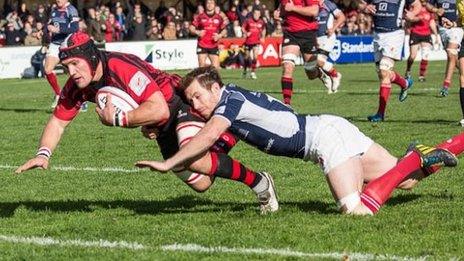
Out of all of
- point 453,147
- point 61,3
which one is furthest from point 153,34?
point 453,147

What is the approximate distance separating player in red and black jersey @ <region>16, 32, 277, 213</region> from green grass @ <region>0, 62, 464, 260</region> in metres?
0.31

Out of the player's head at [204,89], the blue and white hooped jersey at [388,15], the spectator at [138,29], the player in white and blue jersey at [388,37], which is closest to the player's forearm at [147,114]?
the player's head at [204,89]

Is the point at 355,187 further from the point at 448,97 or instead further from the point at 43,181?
the point at 448,97

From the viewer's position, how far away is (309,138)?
25.5ft

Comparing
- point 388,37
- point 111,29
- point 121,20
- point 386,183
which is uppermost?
point 386,183

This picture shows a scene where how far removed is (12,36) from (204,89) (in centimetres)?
2941

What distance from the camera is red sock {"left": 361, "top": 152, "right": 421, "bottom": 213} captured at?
25.1 ft

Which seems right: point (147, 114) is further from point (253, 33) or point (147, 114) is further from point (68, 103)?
point (253, 33)

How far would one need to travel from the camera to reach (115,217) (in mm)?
7992

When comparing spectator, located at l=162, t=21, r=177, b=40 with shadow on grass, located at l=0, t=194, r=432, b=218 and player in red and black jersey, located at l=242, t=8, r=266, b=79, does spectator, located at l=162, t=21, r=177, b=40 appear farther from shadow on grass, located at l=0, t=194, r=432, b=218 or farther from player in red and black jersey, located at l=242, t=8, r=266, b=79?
shadow on grass, located at l=0, t=194, r=432, b=218

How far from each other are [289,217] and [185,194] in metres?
1.85

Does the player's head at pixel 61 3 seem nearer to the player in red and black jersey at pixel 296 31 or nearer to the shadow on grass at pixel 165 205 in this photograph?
the player in red and black jersey at pixel 296 31

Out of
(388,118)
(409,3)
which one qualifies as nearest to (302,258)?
(388,118)

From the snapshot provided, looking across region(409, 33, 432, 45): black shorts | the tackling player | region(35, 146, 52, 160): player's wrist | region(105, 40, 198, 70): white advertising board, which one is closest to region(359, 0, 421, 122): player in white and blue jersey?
region(35, 146, 52, 160): player's wrist
